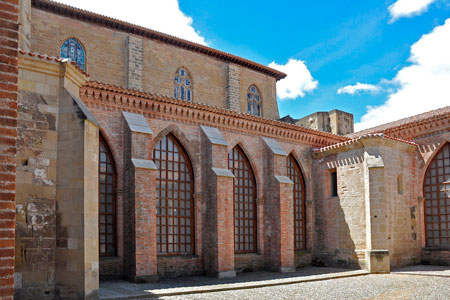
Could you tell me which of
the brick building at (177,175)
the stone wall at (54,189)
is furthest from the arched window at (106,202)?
the stone wall at (54,189)

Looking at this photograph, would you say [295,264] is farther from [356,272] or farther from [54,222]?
[54,222]

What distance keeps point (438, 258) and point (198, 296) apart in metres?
12.4

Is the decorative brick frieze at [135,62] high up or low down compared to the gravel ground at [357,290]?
up

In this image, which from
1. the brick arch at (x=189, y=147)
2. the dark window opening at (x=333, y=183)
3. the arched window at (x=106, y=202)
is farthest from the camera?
the dark window opening at (x=333, y=183)

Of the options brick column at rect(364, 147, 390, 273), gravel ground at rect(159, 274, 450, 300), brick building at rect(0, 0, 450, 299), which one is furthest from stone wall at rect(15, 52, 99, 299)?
brick column at rect(364, 147, 390, 273)

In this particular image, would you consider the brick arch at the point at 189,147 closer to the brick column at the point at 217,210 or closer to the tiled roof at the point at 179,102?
the brick column at the point at 217,210

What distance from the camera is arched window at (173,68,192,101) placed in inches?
902

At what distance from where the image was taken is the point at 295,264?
1998 centimetres

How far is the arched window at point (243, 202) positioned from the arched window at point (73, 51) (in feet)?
26.2

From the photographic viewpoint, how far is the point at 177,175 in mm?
17141

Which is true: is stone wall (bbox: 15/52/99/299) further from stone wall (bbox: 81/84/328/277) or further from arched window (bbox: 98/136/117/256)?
arched window (bbox: 98/136/117/256)

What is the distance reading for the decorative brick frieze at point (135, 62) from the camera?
20.9 m

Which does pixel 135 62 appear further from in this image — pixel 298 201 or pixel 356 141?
pixel 356 141

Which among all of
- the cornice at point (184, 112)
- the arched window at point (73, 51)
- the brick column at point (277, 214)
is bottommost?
the brick column at point (277, 214)
